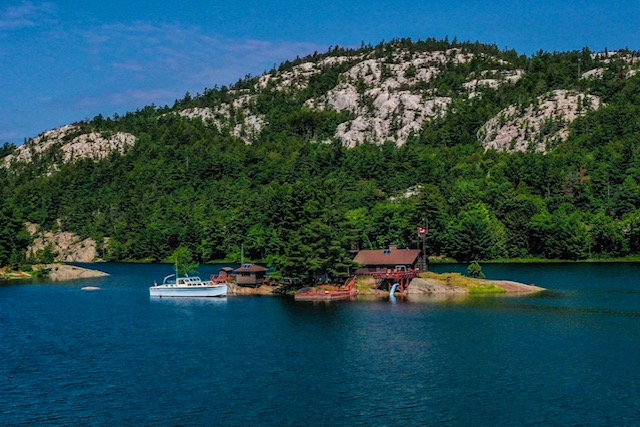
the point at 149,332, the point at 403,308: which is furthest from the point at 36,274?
the point at 403,308

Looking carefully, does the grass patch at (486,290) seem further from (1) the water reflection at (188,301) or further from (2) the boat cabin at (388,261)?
(1) the water reflection at (188,301)

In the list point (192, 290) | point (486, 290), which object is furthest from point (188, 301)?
point (486, 290)

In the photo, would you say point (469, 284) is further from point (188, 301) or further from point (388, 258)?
point (188, 301)

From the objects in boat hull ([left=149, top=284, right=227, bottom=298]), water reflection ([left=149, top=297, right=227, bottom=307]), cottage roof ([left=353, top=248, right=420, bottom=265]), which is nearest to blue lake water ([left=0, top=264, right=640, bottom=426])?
water reflection ([left=149, top=297, right=227, bottom=307])

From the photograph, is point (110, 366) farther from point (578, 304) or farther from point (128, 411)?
point (578, 304)

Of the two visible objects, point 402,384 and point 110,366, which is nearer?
point 402,384
